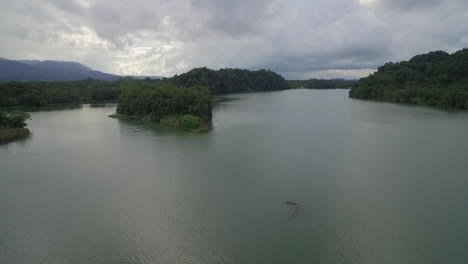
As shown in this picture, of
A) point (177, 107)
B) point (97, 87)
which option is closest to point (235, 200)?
point (177, 107)

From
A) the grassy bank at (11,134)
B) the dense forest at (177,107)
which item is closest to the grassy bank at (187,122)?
the dense forest at (177,107)

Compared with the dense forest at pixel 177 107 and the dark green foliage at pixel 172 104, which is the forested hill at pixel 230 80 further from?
the dense forest at pixel 177 107

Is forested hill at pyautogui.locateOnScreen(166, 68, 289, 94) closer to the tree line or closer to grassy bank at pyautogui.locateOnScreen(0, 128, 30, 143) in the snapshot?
the tree line

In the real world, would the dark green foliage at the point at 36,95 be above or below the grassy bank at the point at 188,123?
above

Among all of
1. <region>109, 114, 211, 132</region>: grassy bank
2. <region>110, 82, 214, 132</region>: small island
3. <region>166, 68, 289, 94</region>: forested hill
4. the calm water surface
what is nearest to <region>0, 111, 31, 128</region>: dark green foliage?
the calm water surface

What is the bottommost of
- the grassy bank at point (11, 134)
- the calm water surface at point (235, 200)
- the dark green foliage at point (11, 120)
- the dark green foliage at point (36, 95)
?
the calm water surface at point (235, 200)

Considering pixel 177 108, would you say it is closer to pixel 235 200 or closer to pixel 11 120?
pixel 11 120
